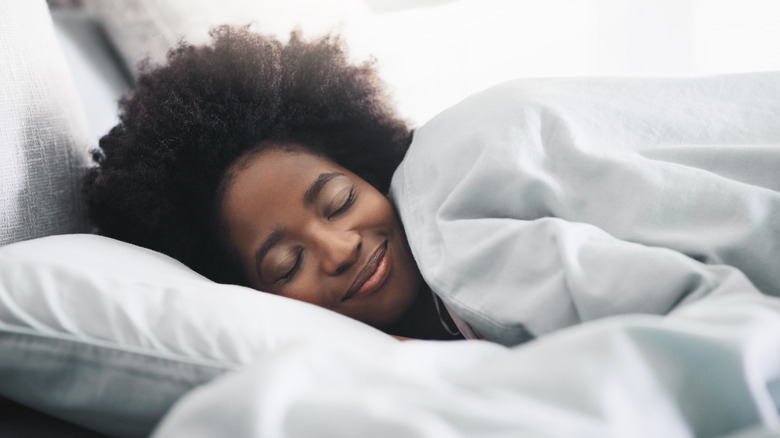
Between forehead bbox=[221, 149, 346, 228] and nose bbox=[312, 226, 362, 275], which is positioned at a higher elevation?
forehead bbox=[221, 149, 346, 228]

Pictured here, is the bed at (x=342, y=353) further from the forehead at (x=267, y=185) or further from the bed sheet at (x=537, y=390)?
the forehead at (x=267, y=185)

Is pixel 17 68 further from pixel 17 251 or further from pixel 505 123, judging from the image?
pixel 505 123

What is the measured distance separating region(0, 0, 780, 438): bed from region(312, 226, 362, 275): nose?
0.55 feet

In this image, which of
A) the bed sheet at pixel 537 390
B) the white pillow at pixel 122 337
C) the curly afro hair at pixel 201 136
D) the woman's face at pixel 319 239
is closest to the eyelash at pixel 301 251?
the woman's face at pixel 319 239

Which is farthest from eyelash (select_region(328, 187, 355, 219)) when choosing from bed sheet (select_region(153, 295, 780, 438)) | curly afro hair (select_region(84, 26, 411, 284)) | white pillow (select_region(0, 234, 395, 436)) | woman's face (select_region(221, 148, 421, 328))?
bed sheet (select_region(153, 295, 780, 438))

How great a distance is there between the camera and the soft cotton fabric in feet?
1.66

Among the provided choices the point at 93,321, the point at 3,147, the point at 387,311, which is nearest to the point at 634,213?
the point at 387,311

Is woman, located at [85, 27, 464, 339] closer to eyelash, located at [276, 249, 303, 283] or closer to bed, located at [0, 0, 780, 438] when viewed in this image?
eyelash, located at [276, 249, 303, 283]

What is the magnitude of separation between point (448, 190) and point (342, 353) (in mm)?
368

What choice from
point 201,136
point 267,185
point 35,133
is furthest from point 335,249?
point 35,133

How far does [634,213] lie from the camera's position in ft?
1.90

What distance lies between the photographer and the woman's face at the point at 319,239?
731 mm

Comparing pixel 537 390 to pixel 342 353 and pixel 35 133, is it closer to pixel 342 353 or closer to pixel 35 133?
pixel 342 353

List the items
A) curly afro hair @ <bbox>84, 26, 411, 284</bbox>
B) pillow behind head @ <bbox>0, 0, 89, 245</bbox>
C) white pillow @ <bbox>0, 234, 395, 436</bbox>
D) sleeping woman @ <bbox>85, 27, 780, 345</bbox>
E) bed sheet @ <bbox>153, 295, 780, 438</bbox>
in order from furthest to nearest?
curly afro hair @ <bbox>84, 26, 411, 284</bbox> < pillow behind head @ <bbox>0, 0, 89, 245</bbox> < sleeping woman @ <bbox>85, 27, 780, 345</bbox> < white pillow @ <bbox>0, 234, 395, 436</bbox> < bed sheet @ <bbox>153, 295, 780, 438</bbox>
